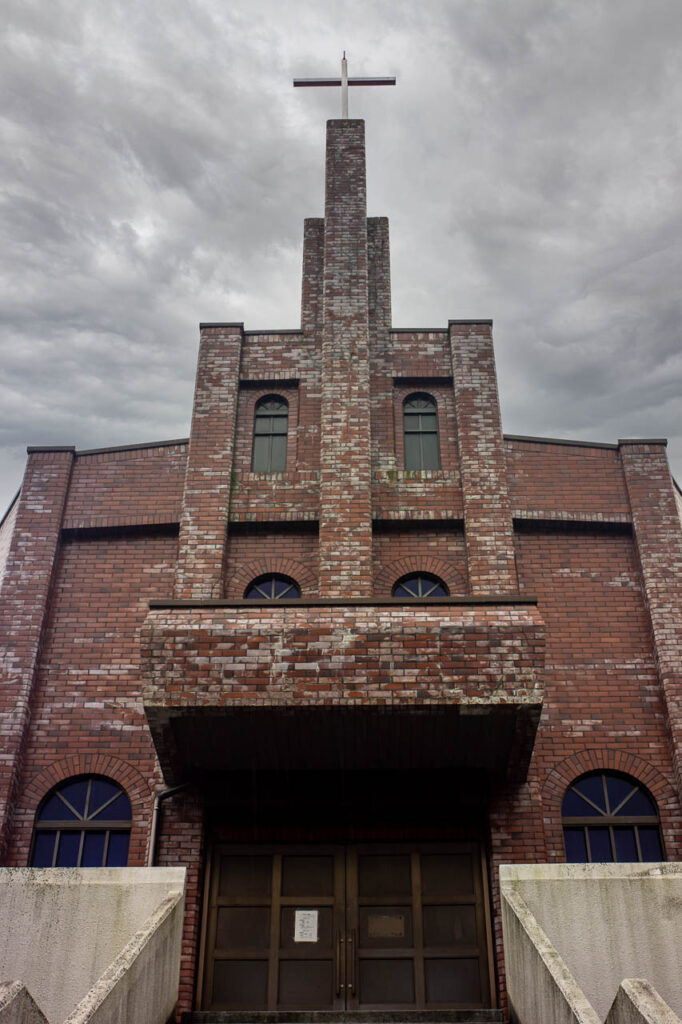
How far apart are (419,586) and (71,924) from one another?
5.60 m

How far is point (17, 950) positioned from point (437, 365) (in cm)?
908

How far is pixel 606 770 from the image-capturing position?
9430 mm

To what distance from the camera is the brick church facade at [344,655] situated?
7973mm

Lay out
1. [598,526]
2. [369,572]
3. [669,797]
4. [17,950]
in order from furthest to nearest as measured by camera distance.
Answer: [598,526]
[369,572]
[669,797]
[17,950]

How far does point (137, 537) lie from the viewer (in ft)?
36.0

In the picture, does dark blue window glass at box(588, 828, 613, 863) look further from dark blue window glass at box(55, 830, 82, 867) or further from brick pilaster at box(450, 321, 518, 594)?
dark blue window glass at box(55, 830, 82, 867)

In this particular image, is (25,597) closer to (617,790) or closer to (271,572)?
(271,572)

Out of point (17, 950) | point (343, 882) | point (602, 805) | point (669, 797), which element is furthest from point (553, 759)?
point (17, 950)

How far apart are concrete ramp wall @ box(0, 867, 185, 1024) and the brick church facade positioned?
1.53 meters

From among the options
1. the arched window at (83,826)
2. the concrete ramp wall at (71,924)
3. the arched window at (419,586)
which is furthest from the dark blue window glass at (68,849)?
the arched window at (419,586)

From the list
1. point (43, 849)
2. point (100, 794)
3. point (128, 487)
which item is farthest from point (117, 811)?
point (128, 487)

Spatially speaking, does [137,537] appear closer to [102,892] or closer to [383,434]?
[383,434]

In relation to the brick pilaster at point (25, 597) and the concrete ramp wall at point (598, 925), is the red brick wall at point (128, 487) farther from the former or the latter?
the concrete ramp wall at point (598, 925)

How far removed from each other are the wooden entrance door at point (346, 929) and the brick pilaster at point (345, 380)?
124 inches
